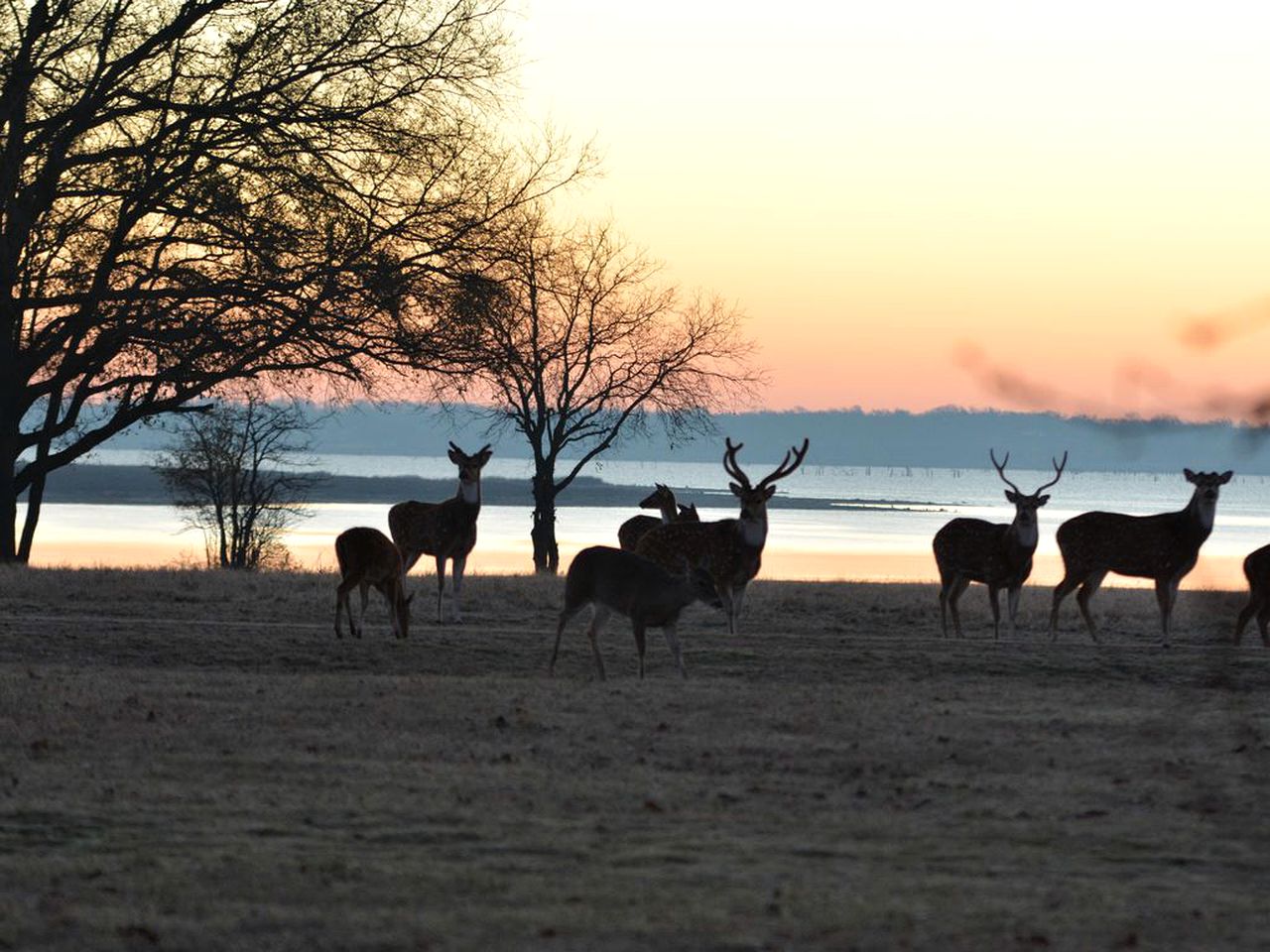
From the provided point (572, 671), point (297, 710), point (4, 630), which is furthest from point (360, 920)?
point (4, 630)

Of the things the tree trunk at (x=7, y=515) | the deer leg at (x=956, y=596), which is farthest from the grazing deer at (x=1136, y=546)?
the tree trunk at (x=7, y=515)

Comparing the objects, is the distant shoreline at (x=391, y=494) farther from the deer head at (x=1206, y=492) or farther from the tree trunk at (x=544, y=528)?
the deer head at (x=1206, y=492)

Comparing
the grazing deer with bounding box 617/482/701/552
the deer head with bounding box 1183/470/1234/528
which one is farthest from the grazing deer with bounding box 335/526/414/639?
the deer head with bounding box 1183/470/1234/528

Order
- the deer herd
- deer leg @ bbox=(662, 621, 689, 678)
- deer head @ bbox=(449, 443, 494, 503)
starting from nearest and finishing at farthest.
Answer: deer leg @ bbox=(662, 621, 689, 678) < the deer herd < deer head @ bbox=(449, 443, 494, 503)

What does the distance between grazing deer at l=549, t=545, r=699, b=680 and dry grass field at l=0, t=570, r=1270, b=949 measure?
0.74 meters

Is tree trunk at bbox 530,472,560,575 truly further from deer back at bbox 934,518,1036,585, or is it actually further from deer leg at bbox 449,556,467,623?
deer back at bbox 934,518,1036,585

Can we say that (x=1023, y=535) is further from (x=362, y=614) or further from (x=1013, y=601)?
(x=362, y=614)

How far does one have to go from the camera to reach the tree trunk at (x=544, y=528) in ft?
164

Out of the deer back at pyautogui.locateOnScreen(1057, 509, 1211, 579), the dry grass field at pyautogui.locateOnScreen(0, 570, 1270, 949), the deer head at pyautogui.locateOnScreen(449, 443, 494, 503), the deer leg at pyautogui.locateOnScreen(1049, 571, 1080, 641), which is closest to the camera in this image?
the dry grass field at pyautogui.locateOnScreen(0, 570, 1270, 949)

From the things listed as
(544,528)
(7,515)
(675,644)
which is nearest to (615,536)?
(544,528)

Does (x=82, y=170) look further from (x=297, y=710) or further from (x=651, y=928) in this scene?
(x=651, y=928)

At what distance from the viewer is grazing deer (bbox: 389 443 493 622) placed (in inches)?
1000

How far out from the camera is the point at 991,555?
24438 millimetres

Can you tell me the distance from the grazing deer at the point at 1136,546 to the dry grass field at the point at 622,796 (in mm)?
2366
